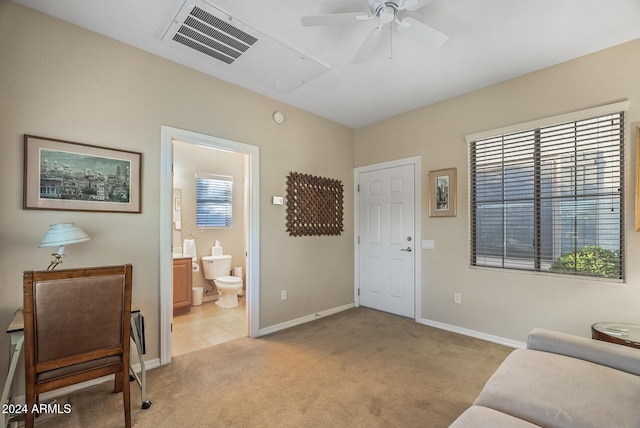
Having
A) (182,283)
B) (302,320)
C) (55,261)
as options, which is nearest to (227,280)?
(182,283)

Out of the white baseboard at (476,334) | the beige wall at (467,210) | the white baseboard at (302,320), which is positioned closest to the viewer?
the beige wall at (467,210)

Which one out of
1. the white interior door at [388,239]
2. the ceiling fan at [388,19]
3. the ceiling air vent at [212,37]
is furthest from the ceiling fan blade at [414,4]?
the white interior door at [388,239]

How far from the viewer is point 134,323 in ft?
6.67

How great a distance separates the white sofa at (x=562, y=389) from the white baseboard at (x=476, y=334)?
1411mm

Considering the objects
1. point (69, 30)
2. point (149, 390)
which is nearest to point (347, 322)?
point (149, 390)

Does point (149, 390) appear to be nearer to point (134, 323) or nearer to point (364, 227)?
point (134, 323)

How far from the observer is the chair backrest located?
58.2 inches

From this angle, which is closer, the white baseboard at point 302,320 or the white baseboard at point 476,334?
the white baseboard at point 476,334

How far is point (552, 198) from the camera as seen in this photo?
2.78 metres

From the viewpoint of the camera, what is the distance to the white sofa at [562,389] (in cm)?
112

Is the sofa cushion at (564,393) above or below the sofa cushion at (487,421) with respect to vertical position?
below

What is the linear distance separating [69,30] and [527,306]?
15.0 feet

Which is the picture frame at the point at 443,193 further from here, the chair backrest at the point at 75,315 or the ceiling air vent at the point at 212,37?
the chair backrest at the point at 75,315

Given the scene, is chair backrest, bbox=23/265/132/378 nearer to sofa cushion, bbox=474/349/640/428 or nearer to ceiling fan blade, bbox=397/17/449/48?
sofa cushion, bbox=474/349/640/428
